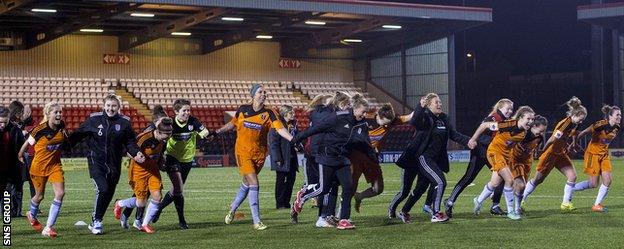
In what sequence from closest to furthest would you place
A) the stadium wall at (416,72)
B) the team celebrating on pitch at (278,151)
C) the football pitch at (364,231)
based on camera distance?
the football pitch at (364,231) < the team celebrating on pitch at (278,151) < the stadium wall at (416,72)

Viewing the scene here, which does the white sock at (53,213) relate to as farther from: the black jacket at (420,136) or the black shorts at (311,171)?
the black jacket at (420,136)

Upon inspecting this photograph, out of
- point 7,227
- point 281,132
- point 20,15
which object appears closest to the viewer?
point 7,227

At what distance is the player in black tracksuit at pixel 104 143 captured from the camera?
15.4 meters

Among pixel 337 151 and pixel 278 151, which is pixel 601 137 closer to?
pixel 278 151

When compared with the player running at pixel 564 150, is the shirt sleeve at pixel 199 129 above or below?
above

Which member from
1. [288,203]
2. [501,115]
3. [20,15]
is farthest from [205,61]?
[501,115]

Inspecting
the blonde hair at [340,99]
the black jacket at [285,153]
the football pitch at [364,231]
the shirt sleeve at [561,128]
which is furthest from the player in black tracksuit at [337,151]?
the shirt sleeve at [561,128]

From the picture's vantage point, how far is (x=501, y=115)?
18016mm

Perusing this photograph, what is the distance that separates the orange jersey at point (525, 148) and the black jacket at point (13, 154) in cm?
744

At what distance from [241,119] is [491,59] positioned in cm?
4188

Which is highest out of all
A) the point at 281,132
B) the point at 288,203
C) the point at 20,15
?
the point at 20,15

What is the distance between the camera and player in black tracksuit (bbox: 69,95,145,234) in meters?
15.4

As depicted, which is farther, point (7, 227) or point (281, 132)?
point (281, 132)

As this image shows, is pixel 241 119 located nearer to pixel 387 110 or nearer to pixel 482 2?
pixel 387 110
